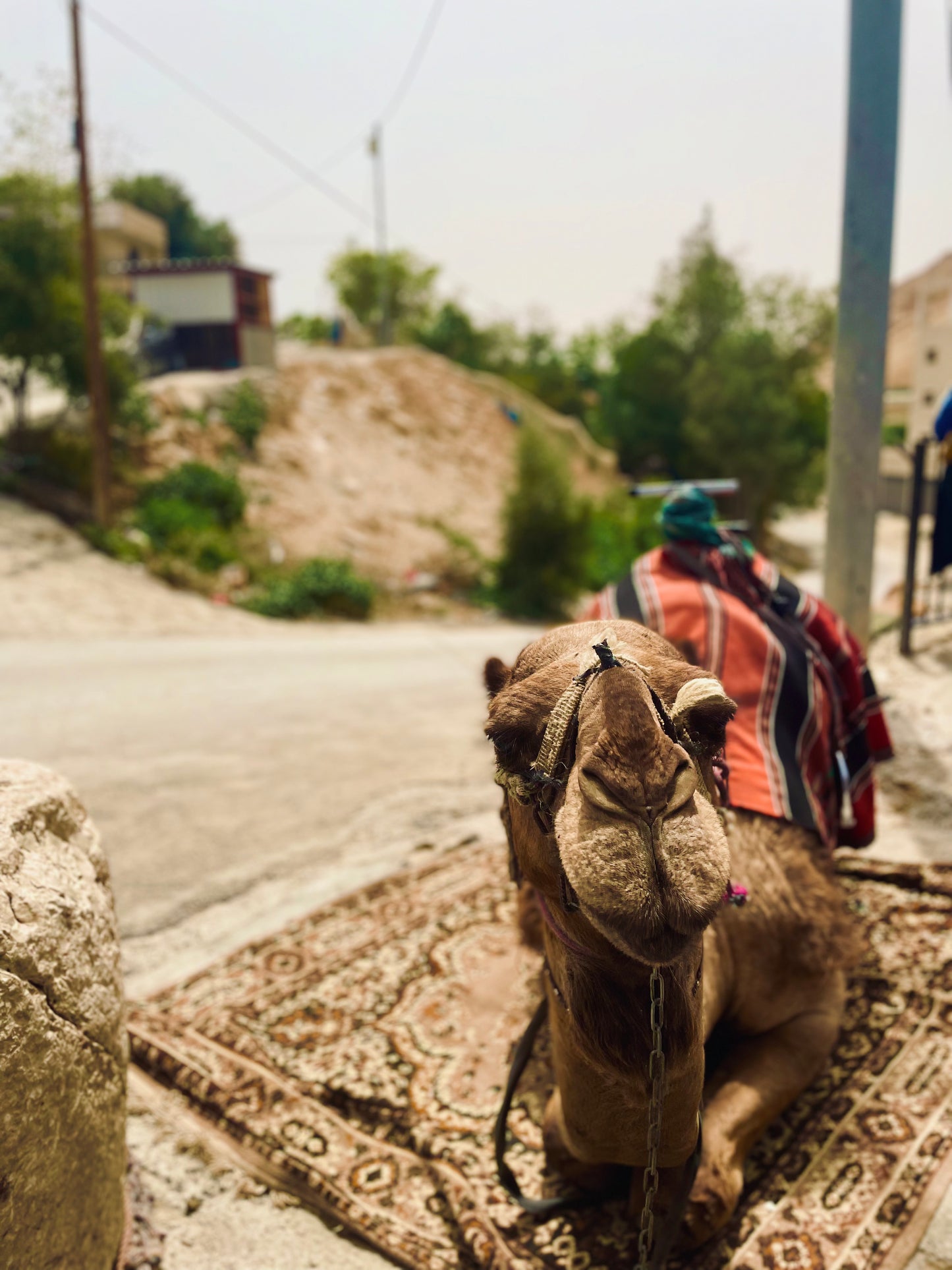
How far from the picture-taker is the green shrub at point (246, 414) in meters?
22.5

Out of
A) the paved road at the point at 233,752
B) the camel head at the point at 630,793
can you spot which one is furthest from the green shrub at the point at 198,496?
the camel head at the point at 630,793

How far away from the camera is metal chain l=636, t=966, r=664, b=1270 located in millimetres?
1797

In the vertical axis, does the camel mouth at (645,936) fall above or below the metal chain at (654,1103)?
above

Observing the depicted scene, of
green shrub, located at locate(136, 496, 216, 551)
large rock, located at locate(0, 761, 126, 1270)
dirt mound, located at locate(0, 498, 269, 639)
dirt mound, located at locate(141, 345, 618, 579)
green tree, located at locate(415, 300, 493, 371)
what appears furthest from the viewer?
green tree, located at locate(415, 300, 493, 371)

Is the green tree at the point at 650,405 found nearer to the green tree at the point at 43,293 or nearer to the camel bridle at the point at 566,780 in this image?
the green tree at the point at 43,293

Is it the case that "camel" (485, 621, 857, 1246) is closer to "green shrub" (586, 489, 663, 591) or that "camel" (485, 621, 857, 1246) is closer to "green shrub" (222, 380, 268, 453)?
"green shrub" (586, 489, 663, 591)

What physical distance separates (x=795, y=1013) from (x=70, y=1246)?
2.00 metres

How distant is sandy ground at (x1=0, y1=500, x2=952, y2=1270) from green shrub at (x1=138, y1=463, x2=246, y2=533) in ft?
24.4

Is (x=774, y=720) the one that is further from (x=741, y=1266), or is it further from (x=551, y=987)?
(x=741, y=1266)

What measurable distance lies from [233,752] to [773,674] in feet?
14.5

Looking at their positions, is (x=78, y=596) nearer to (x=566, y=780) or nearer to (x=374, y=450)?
(x=374, y=450)

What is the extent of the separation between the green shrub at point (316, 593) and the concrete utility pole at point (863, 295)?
12.2 metres

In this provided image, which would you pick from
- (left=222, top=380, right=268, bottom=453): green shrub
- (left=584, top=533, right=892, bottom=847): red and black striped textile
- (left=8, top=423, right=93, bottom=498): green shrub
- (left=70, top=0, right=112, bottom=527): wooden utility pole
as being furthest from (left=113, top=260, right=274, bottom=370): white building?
(left=584, top=533, right=892, bottom=847): red and black striped textile

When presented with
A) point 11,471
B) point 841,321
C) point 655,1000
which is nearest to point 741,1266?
point 655,1000
